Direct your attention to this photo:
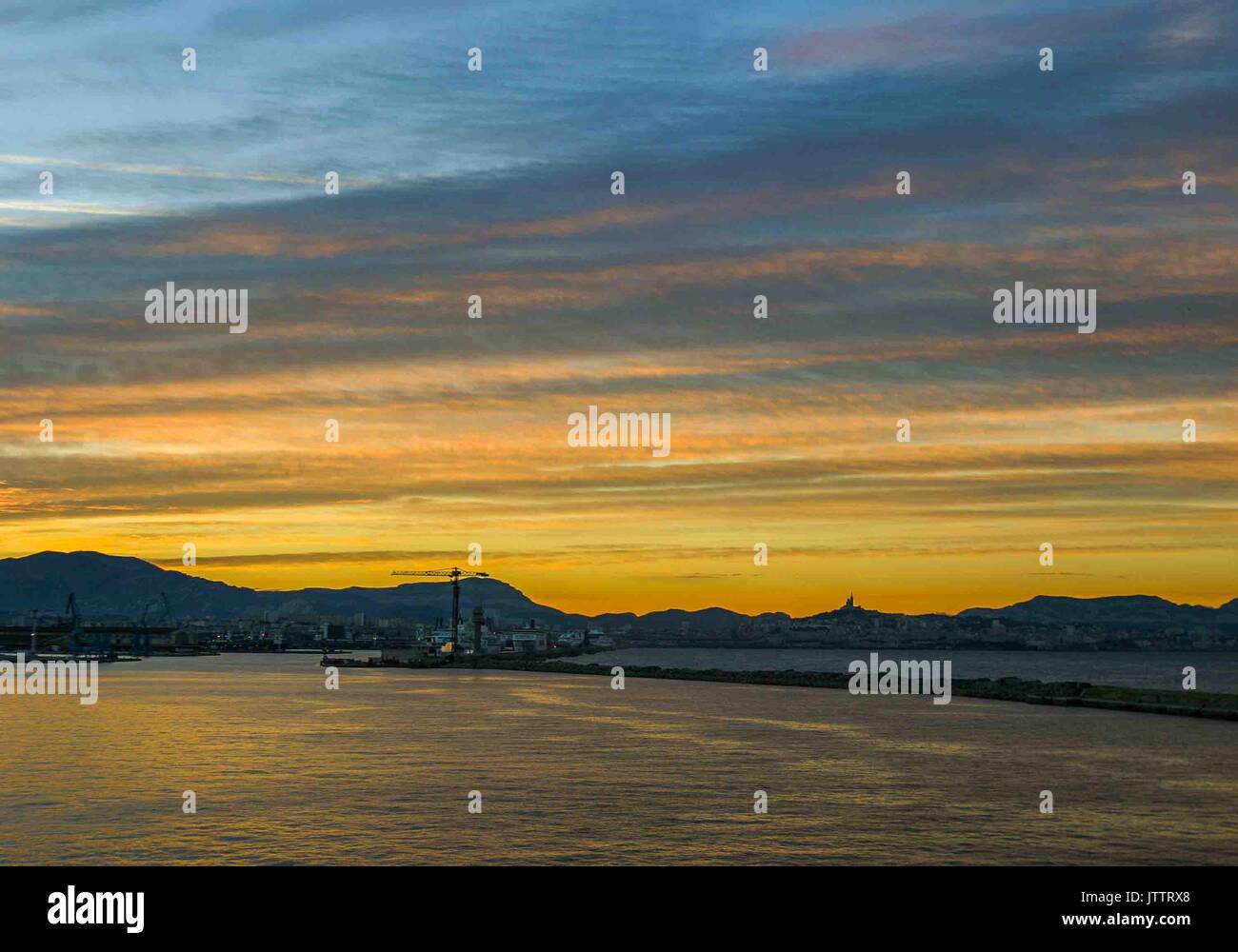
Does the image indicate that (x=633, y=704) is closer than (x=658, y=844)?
No

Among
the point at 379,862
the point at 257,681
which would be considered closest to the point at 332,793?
the point at 379,862
